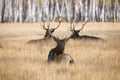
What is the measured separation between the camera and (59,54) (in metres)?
4.63

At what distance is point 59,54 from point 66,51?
0.30 ft

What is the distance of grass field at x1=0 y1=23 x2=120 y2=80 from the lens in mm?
4566

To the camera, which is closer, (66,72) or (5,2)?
(66,72)

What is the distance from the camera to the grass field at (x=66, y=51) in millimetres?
4566

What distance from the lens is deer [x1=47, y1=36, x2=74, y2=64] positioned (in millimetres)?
4613

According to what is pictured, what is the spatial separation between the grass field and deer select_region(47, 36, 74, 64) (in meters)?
0.04

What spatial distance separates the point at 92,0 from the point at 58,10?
0.39 metres

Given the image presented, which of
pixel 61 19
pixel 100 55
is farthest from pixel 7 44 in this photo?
pixel 100 55

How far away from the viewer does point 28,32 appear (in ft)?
15.7

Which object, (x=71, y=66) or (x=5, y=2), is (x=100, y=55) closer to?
(x=71, y=66)

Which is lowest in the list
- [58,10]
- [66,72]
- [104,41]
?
[66,72]

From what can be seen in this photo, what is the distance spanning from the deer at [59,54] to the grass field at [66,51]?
0.04 m

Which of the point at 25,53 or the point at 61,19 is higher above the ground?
the point at 61,19

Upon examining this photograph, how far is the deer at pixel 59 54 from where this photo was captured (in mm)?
4613
